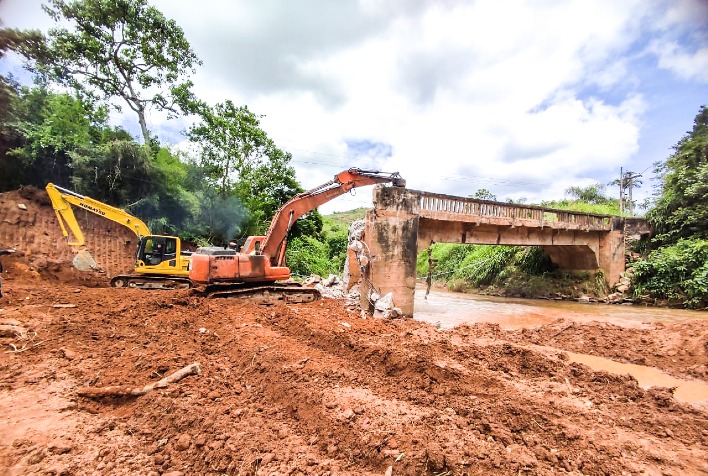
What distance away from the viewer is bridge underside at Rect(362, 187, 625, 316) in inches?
354

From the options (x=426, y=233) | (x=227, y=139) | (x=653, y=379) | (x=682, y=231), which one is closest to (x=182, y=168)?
(x=227, y=139)

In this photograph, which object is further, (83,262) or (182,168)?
(182,168)

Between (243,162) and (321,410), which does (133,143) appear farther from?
(321,410)

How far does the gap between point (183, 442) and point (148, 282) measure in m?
10.1

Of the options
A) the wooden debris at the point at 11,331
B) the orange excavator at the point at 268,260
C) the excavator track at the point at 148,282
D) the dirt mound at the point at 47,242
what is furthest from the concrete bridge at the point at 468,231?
the dirt mound at the point at 47,242

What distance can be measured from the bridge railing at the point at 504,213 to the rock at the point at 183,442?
27.2ft

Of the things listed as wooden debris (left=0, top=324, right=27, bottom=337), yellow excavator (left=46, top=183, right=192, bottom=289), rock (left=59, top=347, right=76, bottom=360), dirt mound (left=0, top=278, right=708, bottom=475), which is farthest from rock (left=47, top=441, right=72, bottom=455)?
yellow excavator (left=46, top=183, right=192, bottom=289)

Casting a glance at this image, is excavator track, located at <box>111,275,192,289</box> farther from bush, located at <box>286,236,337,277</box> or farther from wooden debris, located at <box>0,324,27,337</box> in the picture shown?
bush, located at <box>286,236,337,277</box>

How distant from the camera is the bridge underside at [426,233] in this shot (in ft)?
29.5

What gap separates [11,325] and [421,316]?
9.83 metres

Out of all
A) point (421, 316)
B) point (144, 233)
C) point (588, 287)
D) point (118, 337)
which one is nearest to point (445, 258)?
point (588, 287)

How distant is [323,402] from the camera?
3.46 m

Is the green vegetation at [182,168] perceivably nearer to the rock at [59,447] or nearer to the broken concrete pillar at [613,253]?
the broken concrete pillar at [613,253]

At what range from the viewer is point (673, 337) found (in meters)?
6.79
